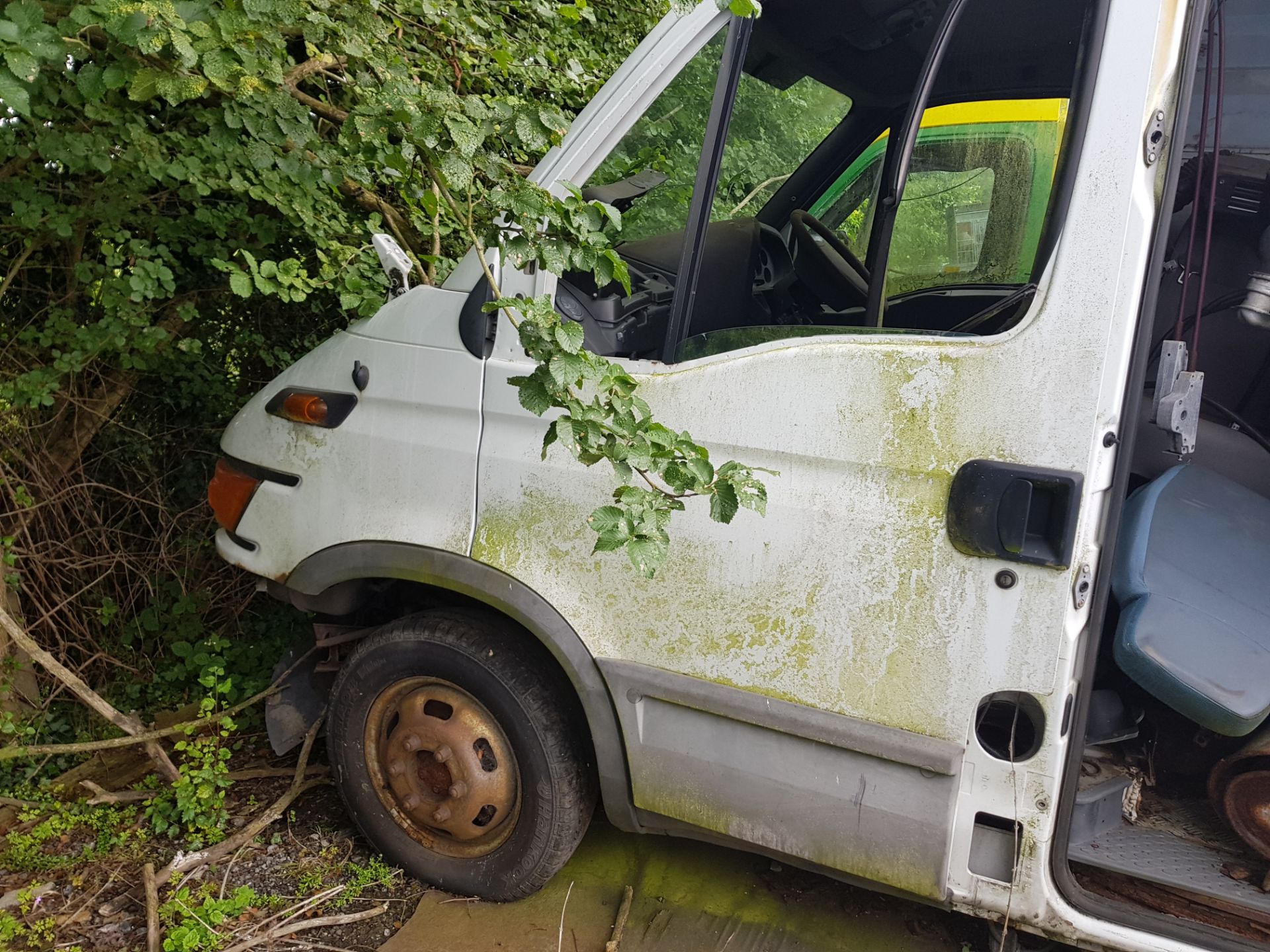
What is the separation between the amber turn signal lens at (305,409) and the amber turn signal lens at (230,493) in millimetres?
234

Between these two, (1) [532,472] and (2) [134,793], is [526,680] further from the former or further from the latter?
(2) [134,793]

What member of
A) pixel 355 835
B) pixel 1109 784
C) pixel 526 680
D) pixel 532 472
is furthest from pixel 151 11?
pixel 1109 784

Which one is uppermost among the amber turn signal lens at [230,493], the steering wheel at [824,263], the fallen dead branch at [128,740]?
the steering wheel at [824,263]

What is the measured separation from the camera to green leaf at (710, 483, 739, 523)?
1597mm

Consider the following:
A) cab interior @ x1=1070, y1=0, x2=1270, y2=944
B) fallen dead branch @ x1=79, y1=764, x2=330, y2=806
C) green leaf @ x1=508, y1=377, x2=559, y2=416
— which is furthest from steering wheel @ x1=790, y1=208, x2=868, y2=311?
fallen dead branch @ x1=79, y1=764, x2=330, y2=806

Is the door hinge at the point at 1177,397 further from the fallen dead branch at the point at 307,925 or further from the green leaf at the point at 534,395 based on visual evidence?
the fallen dead branch at the point at 307,925

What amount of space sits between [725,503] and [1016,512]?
0.53 metres

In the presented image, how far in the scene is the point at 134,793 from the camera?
9.37 ft

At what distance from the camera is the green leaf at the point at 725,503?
1597 millimetres

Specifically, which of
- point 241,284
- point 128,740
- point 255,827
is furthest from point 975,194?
point 128,740

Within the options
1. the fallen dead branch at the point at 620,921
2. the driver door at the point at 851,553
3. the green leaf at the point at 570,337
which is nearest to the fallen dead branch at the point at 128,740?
the driver door at the point at 851,553

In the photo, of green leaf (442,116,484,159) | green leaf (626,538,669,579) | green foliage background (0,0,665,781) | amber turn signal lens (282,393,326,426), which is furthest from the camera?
amber turn signal lens (282,393,326,426)

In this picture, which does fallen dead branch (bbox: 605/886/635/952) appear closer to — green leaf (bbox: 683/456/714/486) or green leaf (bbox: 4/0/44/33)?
green leaf (bbox: 683/456/714/486)

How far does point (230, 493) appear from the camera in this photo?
255 cm
